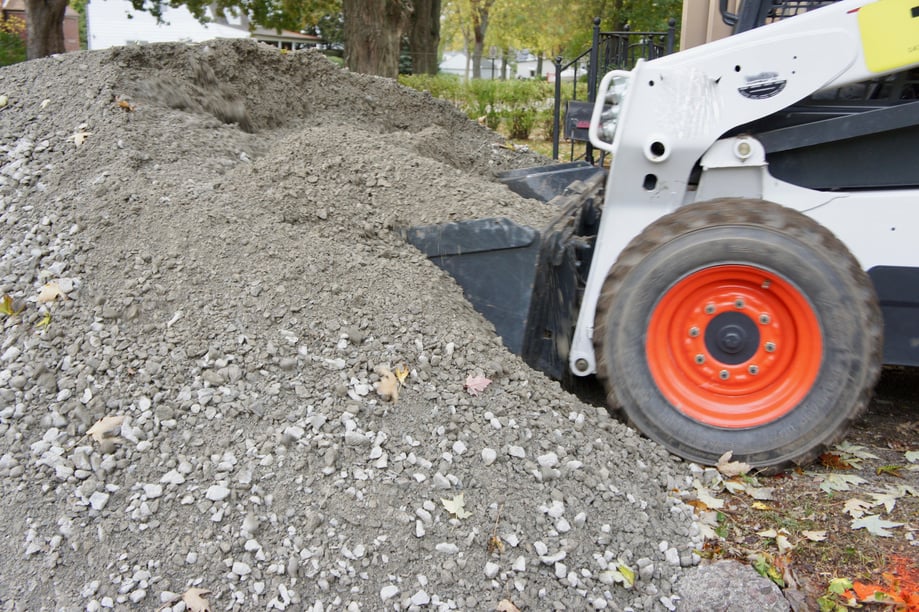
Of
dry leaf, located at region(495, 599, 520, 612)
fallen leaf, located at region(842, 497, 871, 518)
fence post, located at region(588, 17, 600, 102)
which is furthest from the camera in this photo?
fence post, located at region(588, 17, 600, 102)

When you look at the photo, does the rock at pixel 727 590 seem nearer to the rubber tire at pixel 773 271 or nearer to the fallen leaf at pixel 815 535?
the fallen leaf at pixel 815 535

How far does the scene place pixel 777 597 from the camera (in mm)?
2439

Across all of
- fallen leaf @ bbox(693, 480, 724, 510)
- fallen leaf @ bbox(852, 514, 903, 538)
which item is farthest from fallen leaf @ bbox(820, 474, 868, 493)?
fallen leaf @ bbox(693, 480, 724, 510)

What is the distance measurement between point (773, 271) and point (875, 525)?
1009 millimetres

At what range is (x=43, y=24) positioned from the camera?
474 inches

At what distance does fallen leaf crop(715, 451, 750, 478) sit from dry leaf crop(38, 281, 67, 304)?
306 cm

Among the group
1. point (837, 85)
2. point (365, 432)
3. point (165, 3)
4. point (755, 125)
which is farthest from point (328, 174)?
point (165, 3)

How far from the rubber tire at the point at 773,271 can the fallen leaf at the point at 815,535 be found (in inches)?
13.6

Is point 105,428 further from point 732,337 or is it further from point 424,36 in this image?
point 424,36

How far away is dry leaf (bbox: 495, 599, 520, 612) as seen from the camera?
95.4 inches

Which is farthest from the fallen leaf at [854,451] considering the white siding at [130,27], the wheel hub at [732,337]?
the white siding at [130,27]

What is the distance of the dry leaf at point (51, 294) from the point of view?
3637mm

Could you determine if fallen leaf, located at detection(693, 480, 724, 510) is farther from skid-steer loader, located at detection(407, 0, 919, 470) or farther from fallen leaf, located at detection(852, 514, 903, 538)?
fallen leaf, located at detection(852, 514, 903, 538)

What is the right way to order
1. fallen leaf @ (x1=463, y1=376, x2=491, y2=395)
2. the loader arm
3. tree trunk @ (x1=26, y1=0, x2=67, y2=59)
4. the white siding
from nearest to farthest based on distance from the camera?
the loader arm < fallen leaf @ (x1=463, y1=376, x2=491, y2=395) < tree trunk @ (x1=26, y1=0, x2=67, y2=59) < the white siding
